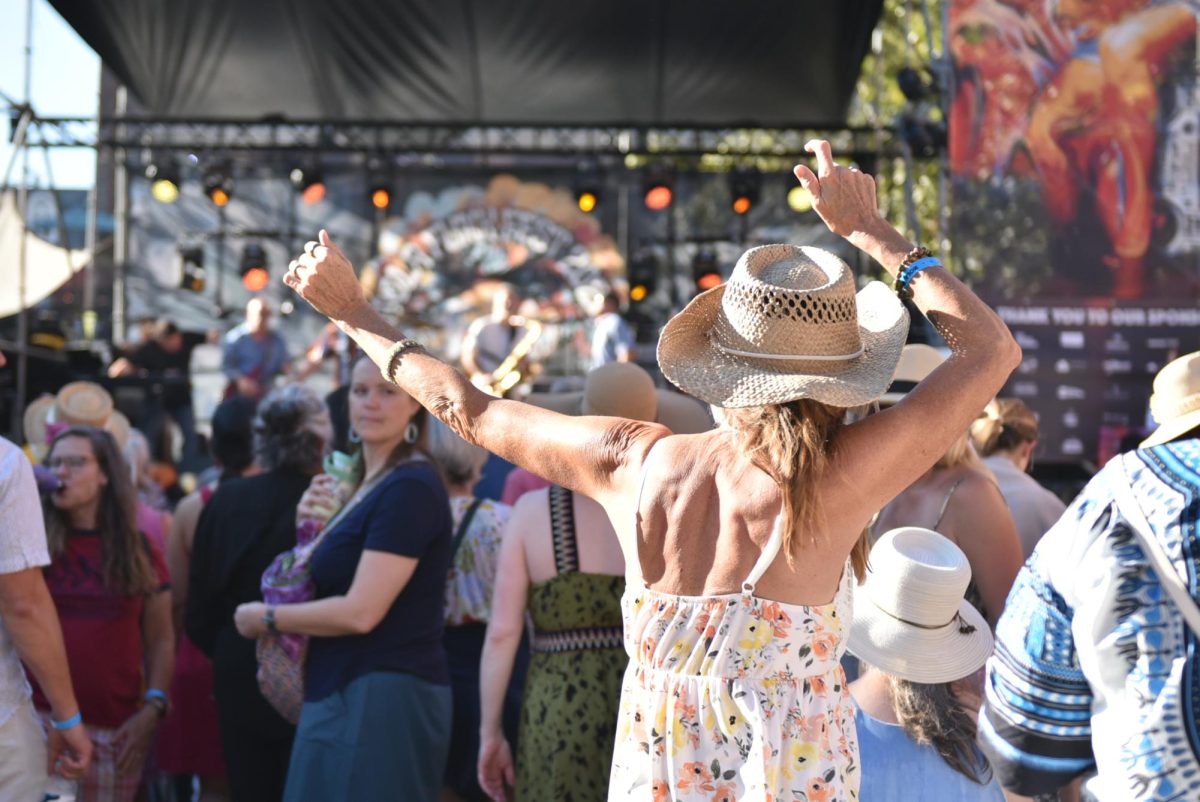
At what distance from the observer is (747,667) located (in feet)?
6.61

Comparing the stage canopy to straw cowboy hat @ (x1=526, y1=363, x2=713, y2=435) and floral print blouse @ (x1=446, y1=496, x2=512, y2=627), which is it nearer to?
floral print blouse @ (x1=446, y1=496, x2=512, y2=627)

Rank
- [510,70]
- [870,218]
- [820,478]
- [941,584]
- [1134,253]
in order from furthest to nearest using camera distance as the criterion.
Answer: [510,70], [1134,253], [941,584], [870,218], [820,478]

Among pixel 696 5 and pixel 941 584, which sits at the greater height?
pixel 696 5

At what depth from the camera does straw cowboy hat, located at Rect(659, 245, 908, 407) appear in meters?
1.98

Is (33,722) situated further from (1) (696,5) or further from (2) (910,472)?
(1) (696,5)

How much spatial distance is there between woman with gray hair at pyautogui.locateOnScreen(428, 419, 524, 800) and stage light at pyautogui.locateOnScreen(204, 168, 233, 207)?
9355mm

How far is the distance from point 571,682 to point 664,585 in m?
1.47

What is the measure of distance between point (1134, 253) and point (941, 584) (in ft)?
21.3

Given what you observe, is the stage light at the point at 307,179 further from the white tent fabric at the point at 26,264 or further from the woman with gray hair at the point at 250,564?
the woman with gray hair at the point at 250,564

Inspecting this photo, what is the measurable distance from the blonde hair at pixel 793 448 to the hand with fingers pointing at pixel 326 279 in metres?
0.74

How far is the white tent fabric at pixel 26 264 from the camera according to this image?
1023 centimetres

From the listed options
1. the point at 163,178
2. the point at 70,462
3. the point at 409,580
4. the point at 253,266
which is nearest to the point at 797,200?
the point at 253,266

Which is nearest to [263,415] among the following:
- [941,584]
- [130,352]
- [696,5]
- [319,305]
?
[319,305]

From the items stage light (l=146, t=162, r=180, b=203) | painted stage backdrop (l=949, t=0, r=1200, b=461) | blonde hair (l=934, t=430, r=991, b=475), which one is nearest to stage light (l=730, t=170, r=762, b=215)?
painted stage backdrop (l=949, t=0, r=1200, b=461)
